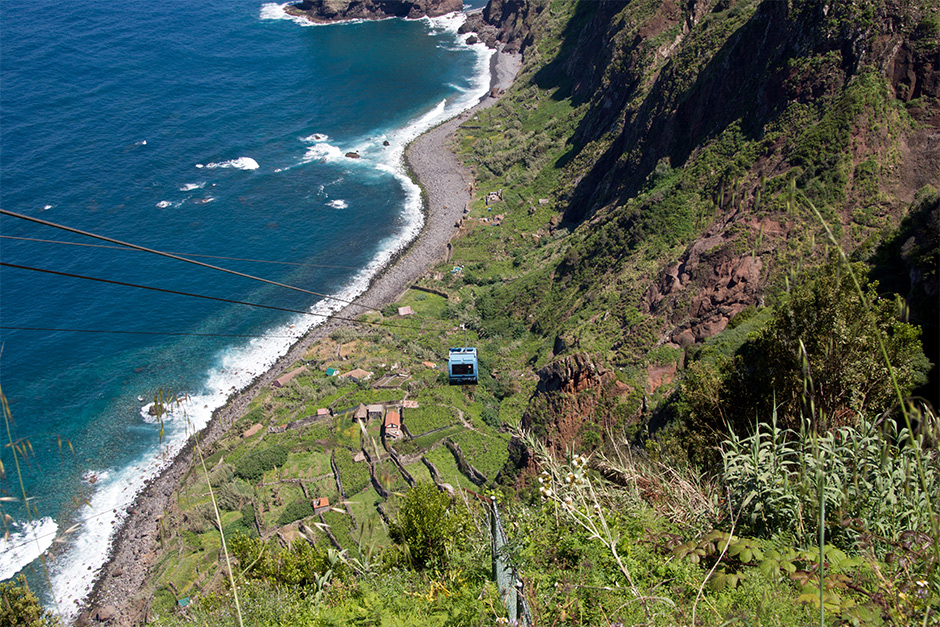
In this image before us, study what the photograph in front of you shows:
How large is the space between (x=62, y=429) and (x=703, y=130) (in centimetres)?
5268

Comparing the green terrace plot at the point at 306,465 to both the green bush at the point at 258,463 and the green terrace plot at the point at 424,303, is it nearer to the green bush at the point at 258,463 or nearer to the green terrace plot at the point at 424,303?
the green bush at the point at 258,463

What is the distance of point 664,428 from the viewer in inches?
863

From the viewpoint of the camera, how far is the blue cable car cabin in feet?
139

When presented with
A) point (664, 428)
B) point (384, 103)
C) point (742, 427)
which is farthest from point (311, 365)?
point (384, 103)

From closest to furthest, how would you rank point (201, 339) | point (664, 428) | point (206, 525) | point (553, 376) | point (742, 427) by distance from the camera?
point (742, 427)
point (664, 428)
point (553, 376)
point (206, 525)
point (201, 339)

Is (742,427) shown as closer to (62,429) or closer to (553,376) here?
(553,376)

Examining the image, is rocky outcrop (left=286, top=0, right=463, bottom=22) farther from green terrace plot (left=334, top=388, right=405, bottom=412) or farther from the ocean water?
green terrace plot (left=334, top=388, right=405, bottom=412)

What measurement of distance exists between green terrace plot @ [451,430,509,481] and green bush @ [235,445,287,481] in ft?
36.0

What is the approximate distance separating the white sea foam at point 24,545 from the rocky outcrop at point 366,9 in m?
122

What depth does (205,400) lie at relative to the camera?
165 ft

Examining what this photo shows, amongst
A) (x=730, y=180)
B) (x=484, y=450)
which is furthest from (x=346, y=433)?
(x=730, y=180)

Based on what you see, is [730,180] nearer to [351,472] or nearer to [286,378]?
[351,472]

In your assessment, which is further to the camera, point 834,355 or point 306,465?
point 306,465

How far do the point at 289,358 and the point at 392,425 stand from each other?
1816 cm
